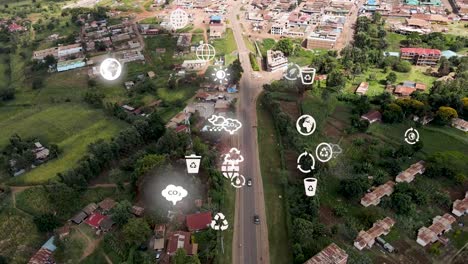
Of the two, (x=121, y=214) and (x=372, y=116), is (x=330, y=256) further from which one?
(x=372, y=116)

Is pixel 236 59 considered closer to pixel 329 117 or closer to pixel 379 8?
pixel 329 117

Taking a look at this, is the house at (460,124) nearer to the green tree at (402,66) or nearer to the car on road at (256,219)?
the green tree at (402,66)

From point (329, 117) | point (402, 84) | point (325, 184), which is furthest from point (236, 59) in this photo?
point (325, 184)

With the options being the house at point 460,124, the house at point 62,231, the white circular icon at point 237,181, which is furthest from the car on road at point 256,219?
the house at point 460,124

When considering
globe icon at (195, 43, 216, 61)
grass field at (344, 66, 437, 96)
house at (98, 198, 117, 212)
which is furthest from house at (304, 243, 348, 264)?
globe icon at (195, 43, 216, 61)
